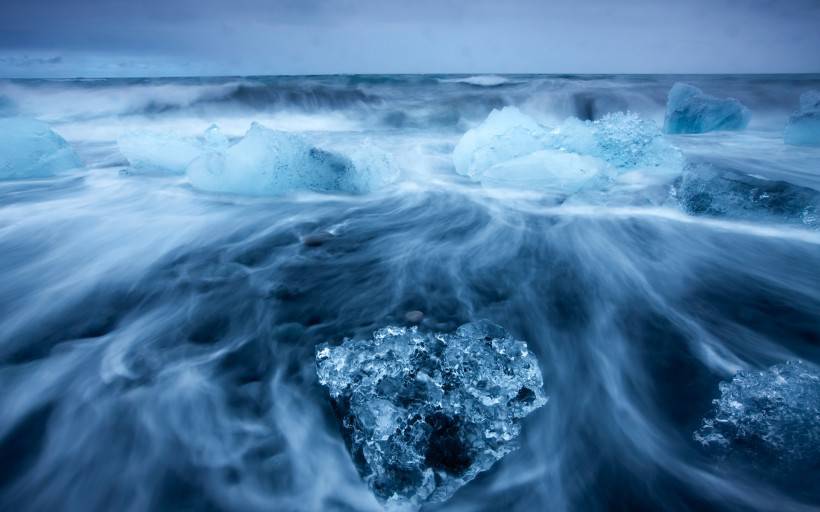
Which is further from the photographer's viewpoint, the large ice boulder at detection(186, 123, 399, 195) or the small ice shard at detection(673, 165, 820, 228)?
the large ice boulder at detection(186, 123, 399, 195)

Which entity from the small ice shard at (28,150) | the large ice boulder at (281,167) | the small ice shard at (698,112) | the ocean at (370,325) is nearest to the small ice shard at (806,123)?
the small ice shard at (698,112)

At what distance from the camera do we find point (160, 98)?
1393 centimetres

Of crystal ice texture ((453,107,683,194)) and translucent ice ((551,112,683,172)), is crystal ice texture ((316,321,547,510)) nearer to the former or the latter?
crystal ice texture ((453,107,683,194))

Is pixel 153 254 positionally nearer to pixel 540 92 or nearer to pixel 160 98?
pixel 160 98

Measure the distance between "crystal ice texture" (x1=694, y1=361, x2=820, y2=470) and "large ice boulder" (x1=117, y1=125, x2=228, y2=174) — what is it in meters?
6.08

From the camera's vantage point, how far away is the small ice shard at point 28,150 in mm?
5195

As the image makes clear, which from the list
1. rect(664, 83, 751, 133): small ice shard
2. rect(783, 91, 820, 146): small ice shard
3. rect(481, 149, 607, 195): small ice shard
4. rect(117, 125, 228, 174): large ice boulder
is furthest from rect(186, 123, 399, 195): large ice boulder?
rect(783, 91, 820, 146): small ice shard

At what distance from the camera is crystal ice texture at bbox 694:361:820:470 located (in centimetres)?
164

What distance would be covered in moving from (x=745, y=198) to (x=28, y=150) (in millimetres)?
8920

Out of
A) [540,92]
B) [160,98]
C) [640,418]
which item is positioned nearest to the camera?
[640,418]

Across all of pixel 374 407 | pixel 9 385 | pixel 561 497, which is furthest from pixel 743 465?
pixel 9 385

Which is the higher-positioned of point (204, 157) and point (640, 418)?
point (204, 157)

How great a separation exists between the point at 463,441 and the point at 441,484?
19 cm

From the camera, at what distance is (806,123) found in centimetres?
749
